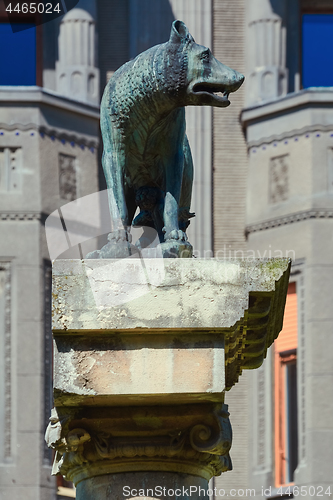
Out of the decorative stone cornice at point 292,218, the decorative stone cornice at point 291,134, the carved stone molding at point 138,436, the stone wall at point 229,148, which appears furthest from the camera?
the stone wall at point 229,148

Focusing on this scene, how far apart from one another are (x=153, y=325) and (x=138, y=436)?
0.73 metres

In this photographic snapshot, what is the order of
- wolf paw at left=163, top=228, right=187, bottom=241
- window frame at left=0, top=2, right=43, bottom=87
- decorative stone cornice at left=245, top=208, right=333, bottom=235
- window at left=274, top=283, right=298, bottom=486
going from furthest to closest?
1. window frame at left=0, top=2, right=43, bottom=87
2. decorative stone cornice at left=245, top=208, right=333, bottom=235
3. window at left=274, top=283, right=298, bottom=486
4. wolf paw at left=163, top=228, right=187, bottom=241

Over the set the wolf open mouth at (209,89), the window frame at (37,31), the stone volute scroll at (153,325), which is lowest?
the stone volute scroll at (153,325)

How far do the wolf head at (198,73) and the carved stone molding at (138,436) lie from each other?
5.63 feet

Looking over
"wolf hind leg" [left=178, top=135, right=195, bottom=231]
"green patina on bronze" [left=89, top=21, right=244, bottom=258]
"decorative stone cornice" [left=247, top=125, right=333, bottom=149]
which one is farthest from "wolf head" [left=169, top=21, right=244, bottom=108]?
"decorative stone cornice" [left=247, top=125, right=333, bottom=149]

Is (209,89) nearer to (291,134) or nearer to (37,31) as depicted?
(291,134)

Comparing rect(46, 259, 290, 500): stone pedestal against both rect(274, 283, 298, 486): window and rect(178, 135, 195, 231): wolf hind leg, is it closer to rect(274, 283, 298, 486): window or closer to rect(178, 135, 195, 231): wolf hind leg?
rect(178, 135, 195, 231): wolf hind leg

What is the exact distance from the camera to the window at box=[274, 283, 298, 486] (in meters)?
14.3

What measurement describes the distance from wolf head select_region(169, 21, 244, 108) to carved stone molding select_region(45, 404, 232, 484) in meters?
1.72

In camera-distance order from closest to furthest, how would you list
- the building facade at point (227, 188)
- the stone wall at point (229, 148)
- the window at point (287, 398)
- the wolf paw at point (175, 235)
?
the wolf paw at point (175, 235)
the building facade at point (227, 188)
the window at point (287, 398)
the stone wall at point (229, 148)

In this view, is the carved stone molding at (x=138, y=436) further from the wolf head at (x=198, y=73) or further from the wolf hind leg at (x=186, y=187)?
the wolf head at (x=198, y=73)

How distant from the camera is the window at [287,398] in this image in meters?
14.3

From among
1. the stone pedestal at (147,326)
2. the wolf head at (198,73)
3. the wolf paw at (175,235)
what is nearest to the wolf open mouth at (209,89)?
the wolf head at (198,73)

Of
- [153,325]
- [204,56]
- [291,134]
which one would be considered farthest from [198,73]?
[291,134]
